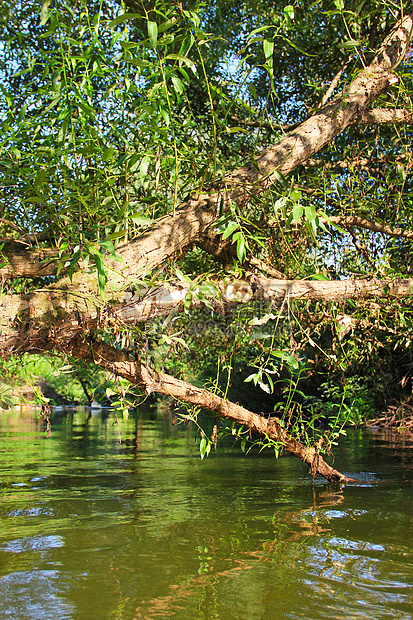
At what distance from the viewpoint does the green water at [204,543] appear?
2.39m

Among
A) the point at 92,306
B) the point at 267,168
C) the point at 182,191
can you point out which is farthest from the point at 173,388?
the point at 267,168

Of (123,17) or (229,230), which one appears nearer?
(123,17)

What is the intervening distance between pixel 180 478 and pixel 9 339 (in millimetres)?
3368

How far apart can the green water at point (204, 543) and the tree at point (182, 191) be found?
26.2 inches

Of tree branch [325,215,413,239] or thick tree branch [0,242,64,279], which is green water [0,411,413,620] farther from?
tree branch [325,215,413,239]

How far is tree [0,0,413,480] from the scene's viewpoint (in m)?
2.94

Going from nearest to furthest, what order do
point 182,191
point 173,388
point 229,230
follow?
point 229,230 → point 173,388 → point 182,191

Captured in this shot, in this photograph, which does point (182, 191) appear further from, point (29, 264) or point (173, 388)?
point (173, 388)

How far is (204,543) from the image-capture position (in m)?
3.28

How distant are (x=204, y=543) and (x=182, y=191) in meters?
2.59

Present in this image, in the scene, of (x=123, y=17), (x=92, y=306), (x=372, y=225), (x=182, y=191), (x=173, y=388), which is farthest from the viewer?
(x=372, y=225)

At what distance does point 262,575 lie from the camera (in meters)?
2.72

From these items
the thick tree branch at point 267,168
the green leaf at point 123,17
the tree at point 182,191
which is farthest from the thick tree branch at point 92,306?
the green leaf at point 123,17

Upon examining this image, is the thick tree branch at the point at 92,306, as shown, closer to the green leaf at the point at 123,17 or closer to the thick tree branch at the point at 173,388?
the thick tree branch at the point at 173,388
